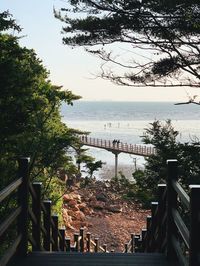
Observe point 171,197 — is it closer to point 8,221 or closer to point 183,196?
point 183,196

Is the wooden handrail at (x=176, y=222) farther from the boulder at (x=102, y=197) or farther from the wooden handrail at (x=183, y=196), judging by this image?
the boulder at (x=102, y=197)

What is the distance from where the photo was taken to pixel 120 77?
33.3ft

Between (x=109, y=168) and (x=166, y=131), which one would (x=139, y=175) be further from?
(x=109, y=168)

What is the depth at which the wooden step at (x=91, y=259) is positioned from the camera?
12.2 ft

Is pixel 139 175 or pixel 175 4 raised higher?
pixel 175 4

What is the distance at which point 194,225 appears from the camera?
2.68 meters

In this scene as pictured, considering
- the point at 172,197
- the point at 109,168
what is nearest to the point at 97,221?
the point at 172,197

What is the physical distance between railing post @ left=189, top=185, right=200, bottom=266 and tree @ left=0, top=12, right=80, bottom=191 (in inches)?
261

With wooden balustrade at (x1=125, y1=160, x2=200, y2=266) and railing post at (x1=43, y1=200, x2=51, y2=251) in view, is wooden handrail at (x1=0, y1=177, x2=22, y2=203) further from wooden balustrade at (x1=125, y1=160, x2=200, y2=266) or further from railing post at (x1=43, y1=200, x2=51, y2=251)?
railing post at (x1=43, y1=200, x2=51, y2=251)

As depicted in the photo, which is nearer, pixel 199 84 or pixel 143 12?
pixel 143 12

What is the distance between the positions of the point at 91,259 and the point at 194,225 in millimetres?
1512

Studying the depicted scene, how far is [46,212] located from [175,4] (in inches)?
180

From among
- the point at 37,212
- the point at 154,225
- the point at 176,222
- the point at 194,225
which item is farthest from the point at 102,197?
the point at 194,225

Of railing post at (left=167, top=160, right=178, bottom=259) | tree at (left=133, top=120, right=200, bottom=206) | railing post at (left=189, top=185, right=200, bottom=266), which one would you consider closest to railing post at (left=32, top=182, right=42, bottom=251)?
railing post at (left=167, top=160, right=178, bottom=259)
